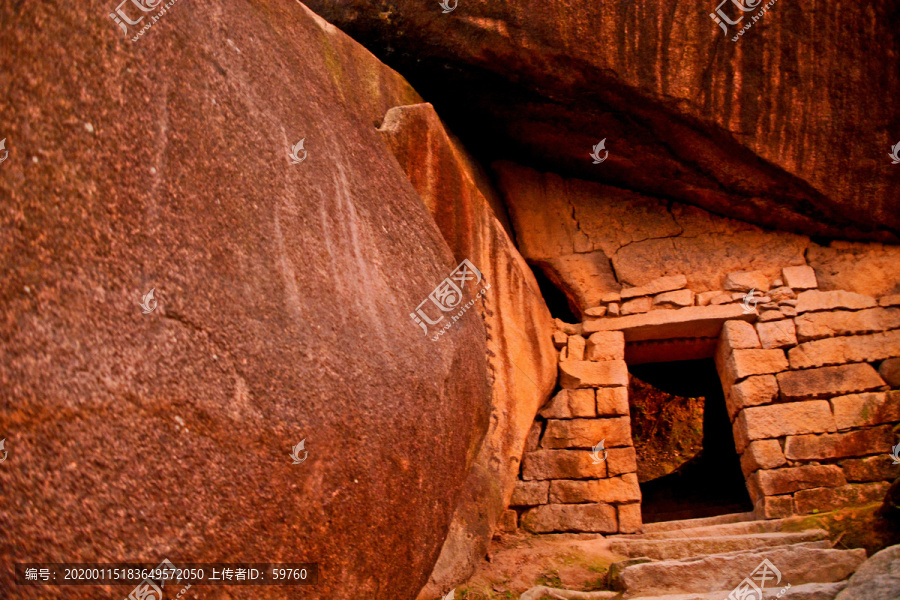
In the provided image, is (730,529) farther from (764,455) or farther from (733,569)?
(733,569)

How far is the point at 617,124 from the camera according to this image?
5.21 m

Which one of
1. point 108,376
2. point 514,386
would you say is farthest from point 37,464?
point 514,386

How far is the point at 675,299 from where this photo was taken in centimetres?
530

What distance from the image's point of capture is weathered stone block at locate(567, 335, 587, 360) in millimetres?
5242

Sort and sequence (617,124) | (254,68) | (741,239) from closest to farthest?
(254,68) → (617,124) → (741,239)

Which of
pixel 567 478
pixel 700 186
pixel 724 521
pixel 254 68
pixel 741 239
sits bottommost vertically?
pixel 724 521

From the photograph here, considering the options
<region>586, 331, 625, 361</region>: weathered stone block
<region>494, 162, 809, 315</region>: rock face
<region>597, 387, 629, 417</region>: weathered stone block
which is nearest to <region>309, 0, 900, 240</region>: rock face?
<region>494, 162, 809, 315</region>: rock face

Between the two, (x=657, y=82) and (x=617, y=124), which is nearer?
(x=657, y=82)

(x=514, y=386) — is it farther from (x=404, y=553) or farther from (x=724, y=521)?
(x=404, y=553)

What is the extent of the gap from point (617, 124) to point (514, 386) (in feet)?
6.91

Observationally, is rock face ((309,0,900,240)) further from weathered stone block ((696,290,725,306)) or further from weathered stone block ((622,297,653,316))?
weathered stone block ((622,297,653,316))

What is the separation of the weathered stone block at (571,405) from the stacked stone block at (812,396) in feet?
3.20

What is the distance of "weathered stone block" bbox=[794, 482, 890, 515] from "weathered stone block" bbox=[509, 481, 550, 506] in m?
1.52

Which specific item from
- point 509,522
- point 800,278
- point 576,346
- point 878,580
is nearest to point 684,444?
Result: point 800,278
